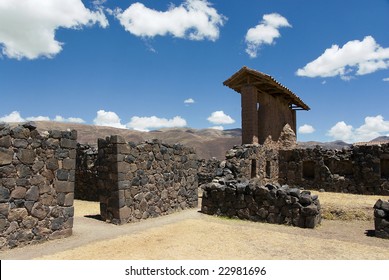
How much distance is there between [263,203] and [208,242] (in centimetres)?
376

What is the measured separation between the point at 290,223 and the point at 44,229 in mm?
7101

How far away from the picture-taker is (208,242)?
7.82 m

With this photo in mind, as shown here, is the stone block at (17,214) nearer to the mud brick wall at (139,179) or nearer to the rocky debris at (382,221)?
the mud brick wall at (139,179)

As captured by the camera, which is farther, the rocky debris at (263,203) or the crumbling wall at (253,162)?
the crumbling wall at (253,162)

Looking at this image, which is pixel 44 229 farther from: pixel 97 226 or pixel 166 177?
pixel 166 177

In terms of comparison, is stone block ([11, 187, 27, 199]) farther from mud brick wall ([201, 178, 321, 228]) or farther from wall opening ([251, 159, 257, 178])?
wall opening ([251, 159, 257, 178])

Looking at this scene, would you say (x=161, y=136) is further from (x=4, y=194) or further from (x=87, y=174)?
(x=4, y=194)

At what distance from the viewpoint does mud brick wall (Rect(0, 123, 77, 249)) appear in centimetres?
703

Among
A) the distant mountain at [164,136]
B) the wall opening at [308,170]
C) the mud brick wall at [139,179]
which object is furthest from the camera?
the distant mountain at [164,136]

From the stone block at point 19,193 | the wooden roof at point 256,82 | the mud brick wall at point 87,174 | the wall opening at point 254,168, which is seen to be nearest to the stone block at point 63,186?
the stone block at point 19,193

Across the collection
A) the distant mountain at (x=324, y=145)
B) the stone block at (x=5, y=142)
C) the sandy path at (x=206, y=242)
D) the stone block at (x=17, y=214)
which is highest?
the distant mountain at (x=324, y=145)

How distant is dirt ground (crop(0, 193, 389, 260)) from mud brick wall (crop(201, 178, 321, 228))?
1.34 feet

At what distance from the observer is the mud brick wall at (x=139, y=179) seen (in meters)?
10.1
